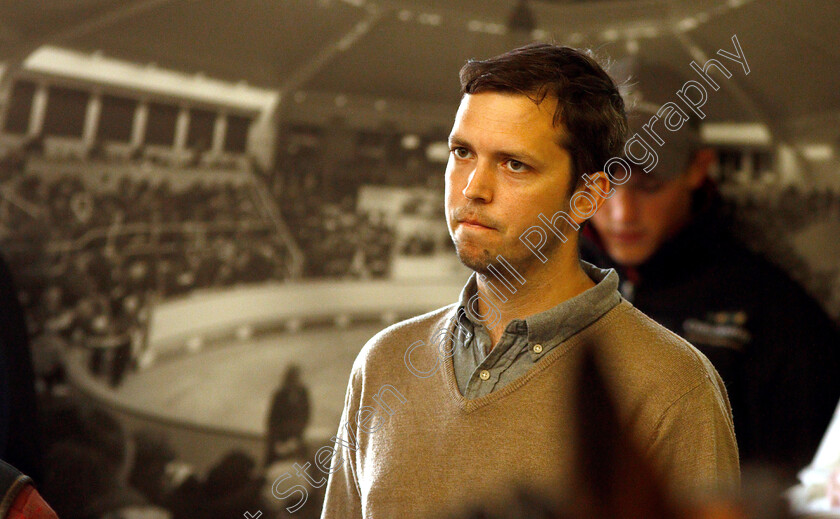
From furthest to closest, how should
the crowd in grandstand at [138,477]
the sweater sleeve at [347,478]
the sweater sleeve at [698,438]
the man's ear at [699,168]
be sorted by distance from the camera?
the crowd in grandstand at [138,477]
the man's ear at [699,168]
the sweater sleeve at [347,478]
the sweater sleeve at [698,438]

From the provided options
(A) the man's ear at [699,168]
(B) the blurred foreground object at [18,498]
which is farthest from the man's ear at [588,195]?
(A) the man's ear at [699,168]

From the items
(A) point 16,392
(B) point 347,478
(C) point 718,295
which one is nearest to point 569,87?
(B) point 347,478

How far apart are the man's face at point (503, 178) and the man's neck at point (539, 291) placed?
0.06m

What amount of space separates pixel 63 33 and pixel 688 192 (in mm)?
2191

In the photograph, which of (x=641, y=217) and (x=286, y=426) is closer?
(x=641, y=217)

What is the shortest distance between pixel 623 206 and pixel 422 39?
46.1 inches

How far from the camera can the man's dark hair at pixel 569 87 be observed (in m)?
1.09

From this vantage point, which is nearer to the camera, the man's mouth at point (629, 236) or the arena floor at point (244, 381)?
the man's mouth at point (629, 236)

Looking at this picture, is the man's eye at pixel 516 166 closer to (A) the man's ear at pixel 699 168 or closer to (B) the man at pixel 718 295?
(B) the man at pixel 718 295

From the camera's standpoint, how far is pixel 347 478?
1.25 meters

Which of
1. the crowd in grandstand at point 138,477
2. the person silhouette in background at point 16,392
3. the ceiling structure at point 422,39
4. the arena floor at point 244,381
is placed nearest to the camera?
the person silhouette in background at point 16,392

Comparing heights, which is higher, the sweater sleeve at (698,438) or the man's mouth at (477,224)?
the man's mouth at (477,224)

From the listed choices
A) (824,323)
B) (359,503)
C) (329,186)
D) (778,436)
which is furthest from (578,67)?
(329,186)

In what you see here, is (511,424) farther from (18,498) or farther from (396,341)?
(18,498)
